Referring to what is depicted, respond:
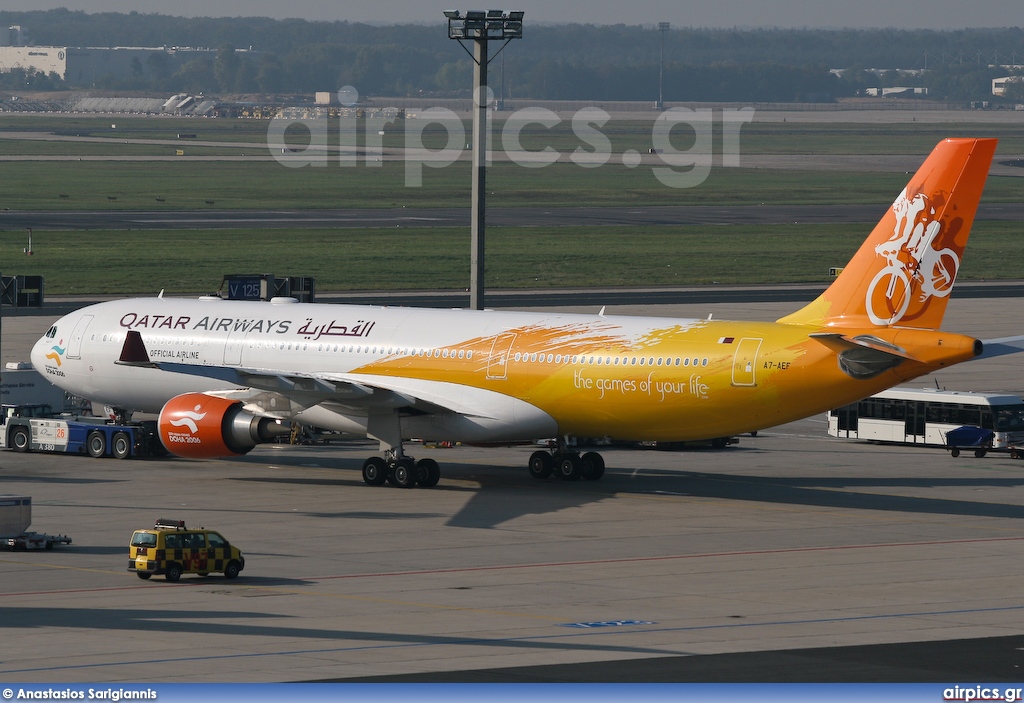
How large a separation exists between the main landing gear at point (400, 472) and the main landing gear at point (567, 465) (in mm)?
3165

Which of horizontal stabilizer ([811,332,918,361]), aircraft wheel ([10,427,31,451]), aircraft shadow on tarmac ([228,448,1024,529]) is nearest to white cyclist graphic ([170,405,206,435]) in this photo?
aircraft shadow on tarmac ([228,448,1024,529])

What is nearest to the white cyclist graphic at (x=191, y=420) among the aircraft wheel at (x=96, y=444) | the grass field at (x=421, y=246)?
the aircraft wheel at (x=96, y=444)

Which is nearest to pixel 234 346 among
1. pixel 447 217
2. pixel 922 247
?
pixel 922 247

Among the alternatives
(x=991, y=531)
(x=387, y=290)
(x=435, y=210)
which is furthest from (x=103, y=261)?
(x=991, y=531)

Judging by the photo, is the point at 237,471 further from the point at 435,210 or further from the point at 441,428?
the point at 435,210

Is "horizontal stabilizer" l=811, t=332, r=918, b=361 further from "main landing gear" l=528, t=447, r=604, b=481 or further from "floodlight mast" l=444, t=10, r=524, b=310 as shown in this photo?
"floodlight mast" l=444, t=10, r=524, b=310

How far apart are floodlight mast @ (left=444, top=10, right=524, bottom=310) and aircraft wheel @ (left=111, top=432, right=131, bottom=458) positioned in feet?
42.4

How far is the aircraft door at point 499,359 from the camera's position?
1791 inches

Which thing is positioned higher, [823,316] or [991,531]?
[823,316]

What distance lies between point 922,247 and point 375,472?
16552 mm

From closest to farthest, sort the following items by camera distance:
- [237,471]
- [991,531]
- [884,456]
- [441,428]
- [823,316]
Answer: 1. [991,531]
2. [823,316]
3. [441,428]
4. [237,471]
5. [884,456]

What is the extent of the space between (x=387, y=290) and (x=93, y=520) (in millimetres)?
56466

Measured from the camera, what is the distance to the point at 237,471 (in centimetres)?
4981

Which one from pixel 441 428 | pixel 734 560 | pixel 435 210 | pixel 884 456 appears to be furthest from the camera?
pixel 435 210
